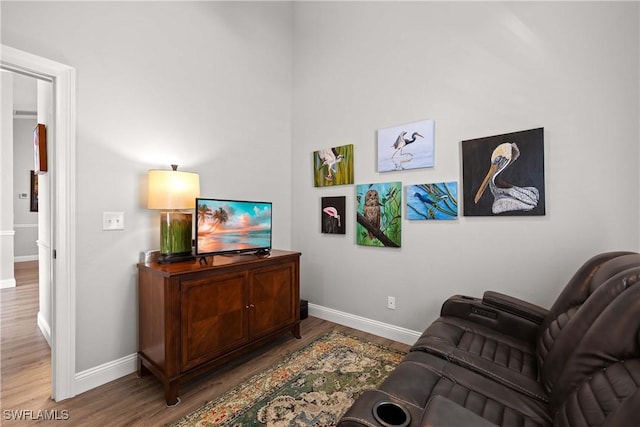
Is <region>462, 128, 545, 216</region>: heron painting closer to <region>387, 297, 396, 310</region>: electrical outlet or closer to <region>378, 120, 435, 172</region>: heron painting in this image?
<region>378, 120, 435, 172</region>: heron painting

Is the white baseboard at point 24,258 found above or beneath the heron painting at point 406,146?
beneath

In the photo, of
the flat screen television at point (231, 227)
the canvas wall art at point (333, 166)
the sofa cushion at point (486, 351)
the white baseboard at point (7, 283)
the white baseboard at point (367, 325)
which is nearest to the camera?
the sofa cushion at point (486, 351)

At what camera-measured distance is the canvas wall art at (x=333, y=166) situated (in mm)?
2982

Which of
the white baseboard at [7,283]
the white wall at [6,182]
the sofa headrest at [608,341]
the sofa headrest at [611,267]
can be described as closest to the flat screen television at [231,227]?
the sofa headrest at [608,341]

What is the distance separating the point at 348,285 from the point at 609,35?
2756 millimetres

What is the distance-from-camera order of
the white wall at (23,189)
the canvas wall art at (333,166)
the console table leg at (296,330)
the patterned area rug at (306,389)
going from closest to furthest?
the patterned area rug at (306,389) < the console table leg at (296,330) < the canvas wall art at (333,166) < the white wall at (23,189)

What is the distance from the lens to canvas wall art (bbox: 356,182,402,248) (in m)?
2.67

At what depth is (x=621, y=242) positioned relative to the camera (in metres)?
1.79

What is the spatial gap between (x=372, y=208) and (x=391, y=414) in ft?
6.48

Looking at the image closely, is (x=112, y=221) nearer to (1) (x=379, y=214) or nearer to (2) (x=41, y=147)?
(2) (x=41, y=147)

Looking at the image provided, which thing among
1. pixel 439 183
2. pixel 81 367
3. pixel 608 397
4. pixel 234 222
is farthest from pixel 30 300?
pixel 608 397

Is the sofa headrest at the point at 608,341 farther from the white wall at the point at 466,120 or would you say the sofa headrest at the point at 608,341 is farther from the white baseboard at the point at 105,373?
the white baseboard at the point at 105,373

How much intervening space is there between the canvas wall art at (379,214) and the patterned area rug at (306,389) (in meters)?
0.99

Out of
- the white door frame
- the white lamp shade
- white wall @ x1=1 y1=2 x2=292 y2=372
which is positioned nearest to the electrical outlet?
white wall @ x1=1 y1=2 x2=292 y2=372
